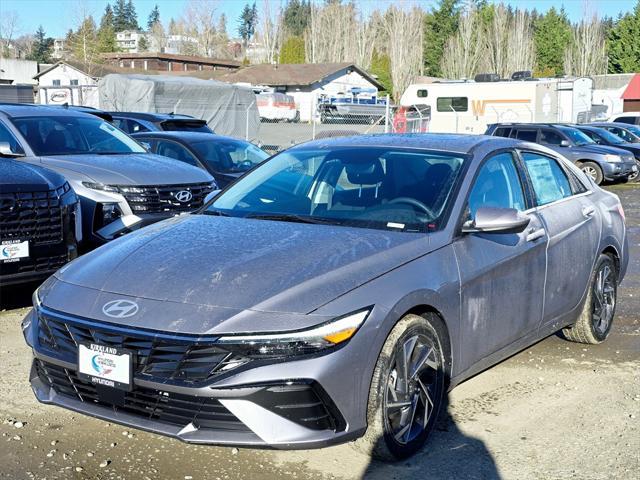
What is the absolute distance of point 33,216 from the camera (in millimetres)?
6652

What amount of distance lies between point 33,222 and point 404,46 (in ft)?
239

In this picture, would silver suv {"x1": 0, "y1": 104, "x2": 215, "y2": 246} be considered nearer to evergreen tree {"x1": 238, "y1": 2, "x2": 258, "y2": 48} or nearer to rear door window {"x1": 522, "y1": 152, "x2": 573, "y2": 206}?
rear door window {"x1": 522, "y1": 152, "x2": 573, "y2": 206}

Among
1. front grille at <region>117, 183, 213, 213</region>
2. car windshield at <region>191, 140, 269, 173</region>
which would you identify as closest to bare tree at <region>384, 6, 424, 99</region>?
car windshield at <region>191, 140, 269, 173</region>

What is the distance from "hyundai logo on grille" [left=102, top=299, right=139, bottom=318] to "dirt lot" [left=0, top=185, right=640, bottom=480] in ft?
2.59

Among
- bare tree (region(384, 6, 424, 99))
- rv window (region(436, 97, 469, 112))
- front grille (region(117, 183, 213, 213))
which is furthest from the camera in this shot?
bare tree (region(384, 6, 424, 99))

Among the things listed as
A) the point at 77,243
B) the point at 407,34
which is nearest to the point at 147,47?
the point at 407,34

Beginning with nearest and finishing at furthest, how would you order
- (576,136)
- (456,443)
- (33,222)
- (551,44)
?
(456,443), (33,222), (576,136), (551,44)

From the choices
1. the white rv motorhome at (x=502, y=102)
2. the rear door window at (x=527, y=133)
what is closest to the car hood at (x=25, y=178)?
the rear door window at (x=527, y=133)

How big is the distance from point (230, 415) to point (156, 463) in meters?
0.75

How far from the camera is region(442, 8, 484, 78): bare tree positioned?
3073 inches

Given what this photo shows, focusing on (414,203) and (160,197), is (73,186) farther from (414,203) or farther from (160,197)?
(414,203)

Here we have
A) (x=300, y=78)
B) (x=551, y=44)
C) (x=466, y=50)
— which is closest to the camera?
(x=300, y=78)

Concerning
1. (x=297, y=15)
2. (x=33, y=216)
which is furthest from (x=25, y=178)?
(x=297, y=15)

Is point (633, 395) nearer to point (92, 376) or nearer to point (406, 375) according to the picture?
point (406, 375)
